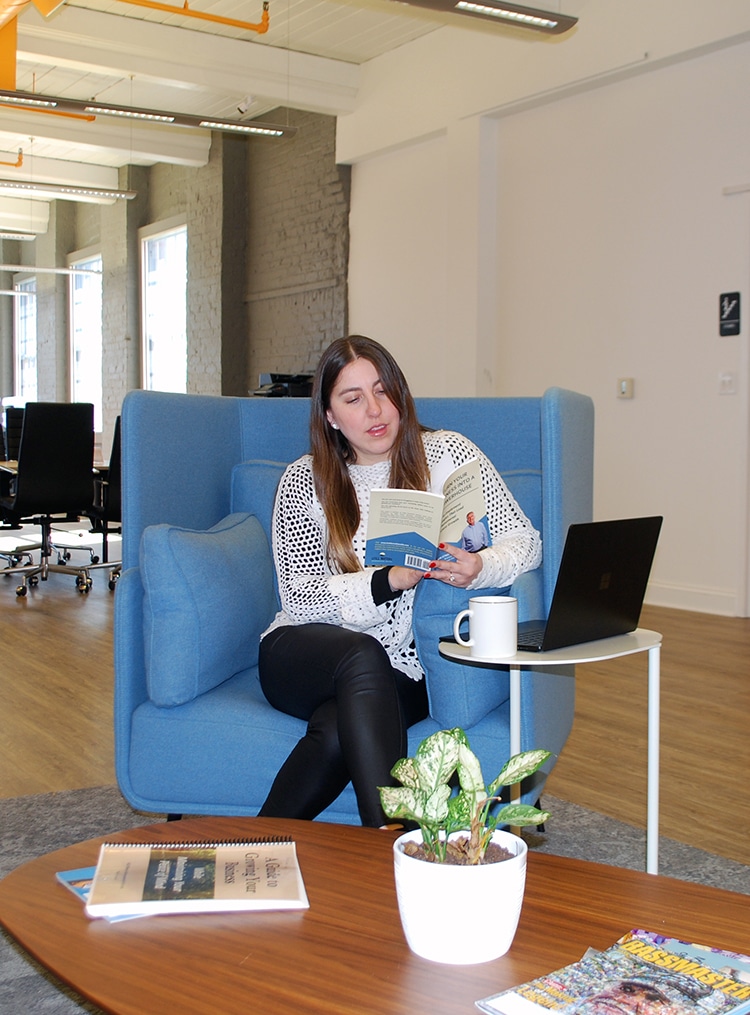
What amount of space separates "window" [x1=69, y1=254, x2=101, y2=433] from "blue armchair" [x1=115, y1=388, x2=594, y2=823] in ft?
35.1

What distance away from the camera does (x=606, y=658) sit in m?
1.70

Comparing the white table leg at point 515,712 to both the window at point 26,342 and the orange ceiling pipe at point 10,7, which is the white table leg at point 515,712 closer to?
the orange ceiling pipe at point 10,7

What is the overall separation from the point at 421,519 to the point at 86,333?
11928 mm

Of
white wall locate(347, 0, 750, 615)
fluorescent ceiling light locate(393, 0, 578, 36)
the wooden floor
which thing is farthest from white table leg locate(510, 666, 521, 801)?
fluorescent ceiling light locate(393, 0, 578, 36)

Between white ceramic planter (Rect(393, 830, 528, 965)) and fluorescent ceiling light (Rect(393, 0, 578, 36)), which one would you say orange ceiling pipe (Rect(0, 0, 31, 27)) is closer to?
fluorescent ceiling light (Rect(393, 0, 578, 36))

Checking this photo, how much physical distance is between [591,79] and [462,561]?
4.57 meters

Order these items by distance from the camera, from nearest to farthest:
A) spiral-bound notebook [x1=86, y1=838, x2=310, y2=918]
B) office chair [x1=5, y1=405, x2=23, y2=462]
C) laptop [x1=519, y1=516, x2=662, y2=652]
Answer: spiral-bound notebook [x1=86, y1=838, x2=310, y2=918]
laptop [x1=519, y1=516, x2=662, y2=652]
office chair [x1=5, y1=405, x2=23, y2=462]

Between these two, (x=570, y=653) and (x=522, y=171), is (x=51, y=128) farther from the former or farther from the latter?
(x=570, y=653)

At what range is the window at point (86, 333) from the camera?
1259 cm

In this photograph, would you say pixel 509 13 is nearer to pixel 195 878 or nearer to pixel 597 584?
pixel 597 584

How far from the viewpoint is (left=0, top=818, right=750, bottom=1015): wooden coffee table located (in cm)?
95

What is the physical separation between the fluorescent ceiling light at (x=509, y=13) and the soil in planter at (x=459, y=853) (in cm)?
462

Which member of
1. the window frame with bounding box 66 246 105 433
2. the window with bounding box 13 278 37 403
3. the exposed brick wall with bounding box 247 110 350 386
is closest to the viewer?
the exposed brick wall with bounding box 247 110 350 386

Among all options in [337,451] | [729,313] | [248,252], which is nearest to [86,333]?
[248,252]
